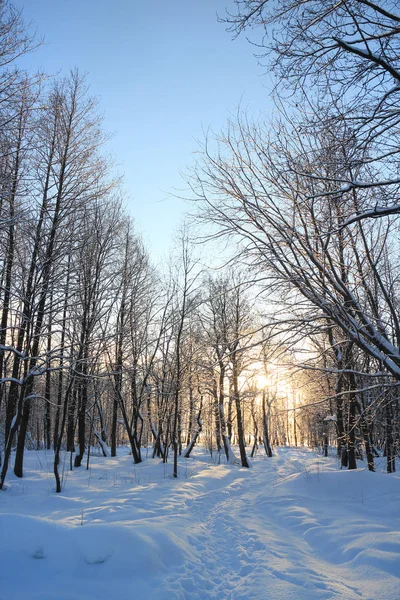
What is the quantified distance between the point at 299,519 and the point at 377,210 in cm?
655

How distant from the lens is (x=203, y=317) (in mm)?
21203

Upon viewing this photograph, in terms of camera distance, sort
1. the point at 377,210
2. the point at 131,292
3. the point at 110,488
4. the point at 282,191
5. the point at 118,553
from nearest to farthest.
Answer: the point at 377,210, the point at 118,553, the point at 282,191, the point at 110,488, the point at 131,292

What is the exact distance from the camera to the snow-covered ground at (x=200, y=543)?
3553mm

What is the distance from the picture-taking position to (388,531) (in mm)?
5527

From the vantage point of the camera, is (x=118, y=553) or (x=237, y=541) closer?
(x=118, y=553)

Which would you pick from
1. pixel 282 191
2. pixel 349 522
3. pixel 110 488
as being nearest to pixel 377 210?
pixel 282 191

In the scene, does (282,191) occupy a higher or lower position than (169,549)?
higher

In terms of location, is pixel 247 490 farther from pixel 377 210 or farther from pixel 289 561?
pixel 377 210

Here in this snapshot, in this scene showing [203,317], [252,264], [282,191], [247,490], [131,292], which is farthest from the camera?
[203,317]

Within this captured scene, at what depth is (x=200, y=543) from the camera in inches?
207

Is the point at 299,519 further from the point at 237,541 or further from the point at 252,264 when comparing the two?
the point at 252,264

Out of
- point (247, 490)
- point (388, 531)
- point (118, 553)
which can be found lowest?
point (247, 490)

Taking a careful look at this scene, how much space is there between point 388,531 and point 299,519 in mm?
1809

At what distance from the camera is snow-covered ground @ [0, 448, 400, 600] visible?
3.55 m
